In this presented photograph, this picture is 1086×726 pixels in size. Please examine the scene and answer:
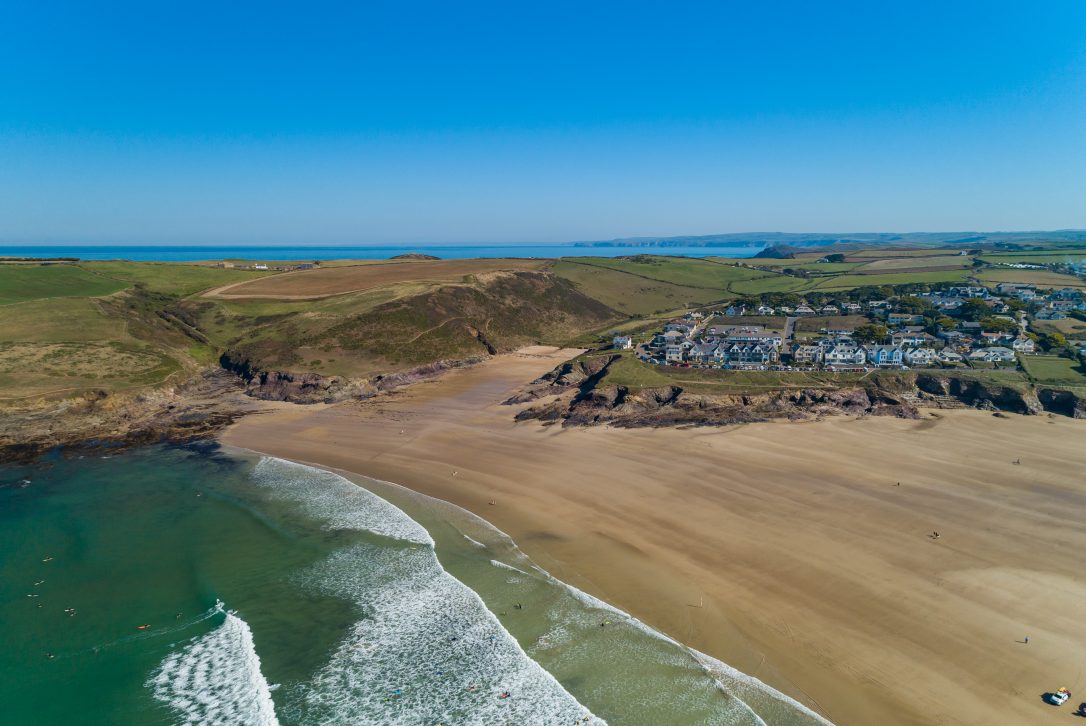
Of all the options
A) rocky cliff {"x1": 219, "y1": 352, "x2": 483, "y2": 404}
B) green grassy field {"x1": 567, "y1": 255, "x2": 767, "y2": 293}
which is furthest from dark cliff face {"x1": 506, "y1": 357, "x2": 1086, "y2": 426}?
green grassy field {"x1": 567, "y1": 255, "x2": 767, "y2": 293}

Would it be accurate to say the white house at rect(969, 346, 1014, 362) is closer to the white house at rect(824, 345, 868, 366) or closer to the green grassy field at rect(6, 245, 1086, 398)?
the green grassy field at rect(6, 245, 1086, 398)

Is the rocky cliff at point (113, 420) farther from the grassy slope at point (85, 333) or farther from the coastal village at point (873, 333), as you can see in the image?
the coastal village at point (873, 333)

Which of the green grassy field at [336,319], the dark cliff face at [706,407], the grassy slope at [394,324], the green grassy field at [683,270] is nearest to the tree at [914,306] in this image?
the green grassy field at [336,319]

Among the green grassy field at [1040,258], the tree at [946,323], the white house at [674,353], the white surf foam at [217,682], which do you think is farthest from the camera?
the green grassy field at [1040,258]

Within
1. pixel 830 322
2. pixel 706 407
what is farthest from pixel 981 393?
pixel 830 322

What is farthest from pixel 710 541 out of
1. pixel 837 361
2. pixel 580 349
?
pixel 580 349

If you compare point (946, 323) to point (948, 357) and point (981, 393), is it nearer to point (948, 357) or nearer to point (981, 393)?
point (948, 357)

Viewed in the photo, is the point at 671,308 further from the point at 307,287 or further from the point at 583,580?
the point at 583,580
